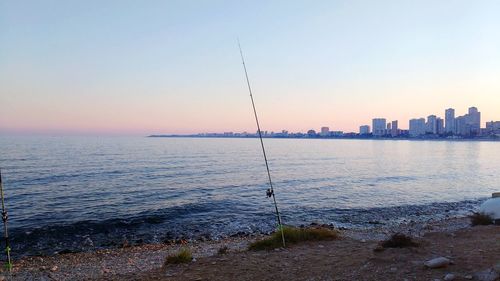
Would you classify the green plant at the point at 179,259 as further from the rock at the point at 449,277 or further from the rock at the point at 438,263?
the rock at the point at 449,277

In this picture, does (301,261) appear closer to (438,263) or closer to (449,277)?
(438,263)

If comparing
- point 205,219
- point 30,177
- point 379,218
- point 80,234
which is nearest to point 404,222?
point 379,218

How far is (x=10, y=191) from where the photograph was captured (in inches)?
982

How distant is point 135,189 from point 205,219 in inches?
400

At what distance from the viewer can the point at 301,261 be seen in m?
9.02

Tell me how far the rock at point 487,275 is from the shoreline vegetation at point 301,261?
8 centimetres

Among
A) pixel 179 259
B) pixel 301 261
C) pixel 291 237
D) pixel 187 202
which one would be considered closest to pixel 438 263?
pixel 301 261

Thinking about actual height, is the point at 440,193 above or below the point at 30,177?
below

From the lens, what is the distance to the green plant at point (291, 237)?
1109 cm

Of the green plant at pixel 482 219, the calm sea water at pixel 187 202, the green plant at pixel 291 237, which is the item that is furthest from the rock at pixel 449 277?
the calm sea water at pixel 187 202

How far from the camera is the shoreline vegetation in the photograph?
7.48m

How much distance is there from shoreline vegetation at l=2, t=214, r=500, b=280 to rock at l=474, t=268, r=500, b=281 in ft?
0.25

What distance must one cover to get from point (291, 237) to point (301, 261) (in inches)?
107

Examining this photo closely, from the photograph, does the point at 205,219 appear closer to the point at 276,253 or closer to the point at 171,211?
the point at 171,211
